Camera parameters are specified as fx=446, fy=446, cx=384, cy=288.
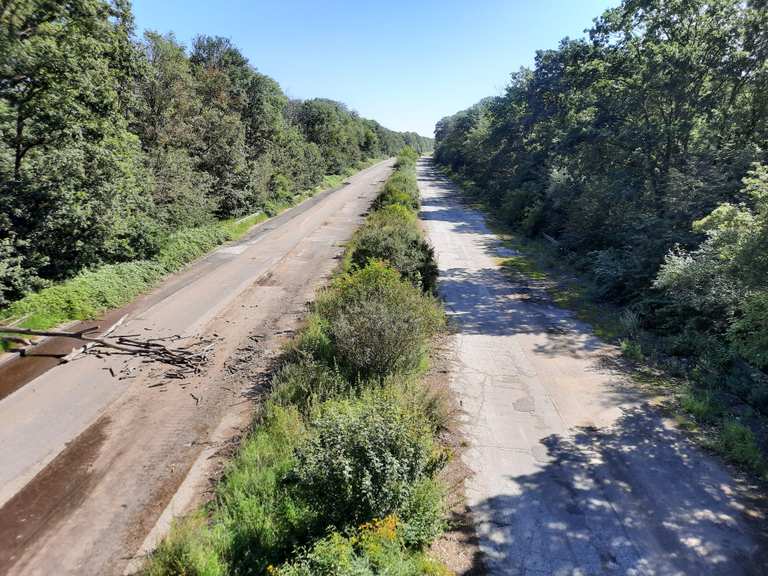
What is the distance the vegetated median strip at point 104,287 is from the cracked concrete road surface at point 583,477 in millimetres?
10837

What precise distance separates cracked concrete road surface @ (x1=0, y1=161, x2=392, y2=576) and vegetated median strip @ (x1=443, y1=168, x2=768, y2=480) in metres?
8.34

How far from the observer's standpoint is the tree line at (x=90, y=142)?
12180mm

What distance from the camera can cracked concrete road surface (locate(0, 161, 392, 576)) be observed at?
19.3 ft

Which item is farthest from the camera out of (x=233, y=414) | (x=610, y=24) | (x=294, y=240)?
(x=294, y=240)

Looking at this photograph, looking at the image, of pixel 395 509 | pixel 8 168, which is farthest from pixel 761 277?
pixel 8 168

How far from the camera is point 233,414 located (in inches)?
343

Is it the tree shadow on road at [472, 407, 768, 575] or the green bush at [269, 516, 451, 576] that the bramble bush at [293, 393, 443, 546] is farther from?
the tree shadow on road at [472, 407, 768, 575]

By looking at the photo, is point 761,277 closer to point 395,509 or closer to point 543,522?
point 543,522

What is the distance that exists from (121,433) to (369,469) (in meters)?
5.63

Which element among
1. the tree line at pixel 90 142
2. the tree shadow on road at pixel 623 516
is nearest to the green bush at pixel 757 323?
the tree shadow on road at pixel 623 516

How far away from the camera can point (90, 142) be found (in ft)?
47.5

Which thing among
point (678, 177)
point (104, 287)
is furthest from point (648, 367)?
point (104, 287)

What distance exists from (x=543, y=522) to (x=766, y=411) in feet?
18.7

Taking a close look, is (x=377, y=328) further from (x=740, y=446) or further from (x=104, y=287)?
(x=104, y=287)
